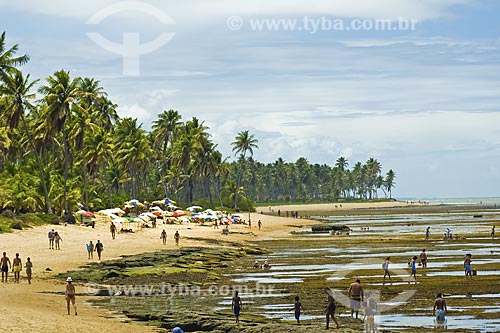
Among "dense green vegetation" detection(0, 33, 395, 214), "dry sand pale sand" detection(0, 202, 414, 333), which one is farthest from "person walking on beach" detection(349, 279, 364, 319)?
"dense green vegetation" detection(0, 33, 395, 214)

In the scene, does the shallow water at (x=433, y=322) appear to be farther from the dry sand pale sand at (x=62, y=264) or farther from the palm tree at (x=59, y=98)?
the palm tree at (x=59, y=98)

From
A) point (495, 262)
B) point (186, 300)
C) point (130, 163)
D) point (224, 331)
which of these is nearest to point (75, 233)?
point (186, 300)

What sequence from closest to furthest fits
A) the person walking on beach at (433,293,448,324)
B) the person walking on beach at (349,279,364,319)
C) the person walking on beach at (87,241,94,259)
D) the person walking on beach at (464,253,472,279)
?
1. the person walking on beach at (433,293,448,324)
2. the person walking on beach at (349,279,364,319)
3. the person walking on beach at (464,253,472,279)
4. the person walking on beach at (87,241,94,259)

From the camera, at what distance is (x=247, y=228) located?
97.8m

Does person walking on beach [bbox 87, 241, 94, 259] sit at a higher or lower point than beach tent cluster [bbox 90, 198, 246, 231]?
lower

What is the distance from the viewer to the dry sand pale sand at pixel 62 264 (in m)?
28.0

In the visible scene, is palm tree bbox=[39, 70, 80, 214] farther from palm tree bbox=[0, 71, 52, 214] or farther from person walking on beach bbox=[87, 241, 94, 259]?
person walking on beach bbox=[87, 241, 94, 259]

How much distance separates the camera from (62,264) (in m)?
47.1

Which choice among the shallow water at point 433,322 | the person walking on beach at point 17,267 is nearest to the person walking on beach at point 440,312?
the shallow water at point 433,322

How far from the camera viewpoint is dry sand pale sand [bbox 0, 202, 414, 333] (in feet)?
92.0

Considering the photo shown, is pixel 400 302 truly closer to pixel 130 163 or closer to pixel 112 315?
pixel 112 315

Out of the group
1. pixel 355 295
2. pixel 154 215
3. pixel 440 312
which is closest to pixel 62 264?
pixel 355 295

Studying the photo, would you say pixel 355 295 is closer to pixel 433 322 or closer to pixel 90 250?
pixel 433 322

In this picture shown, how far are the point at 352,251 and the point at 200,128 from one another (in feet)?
245
